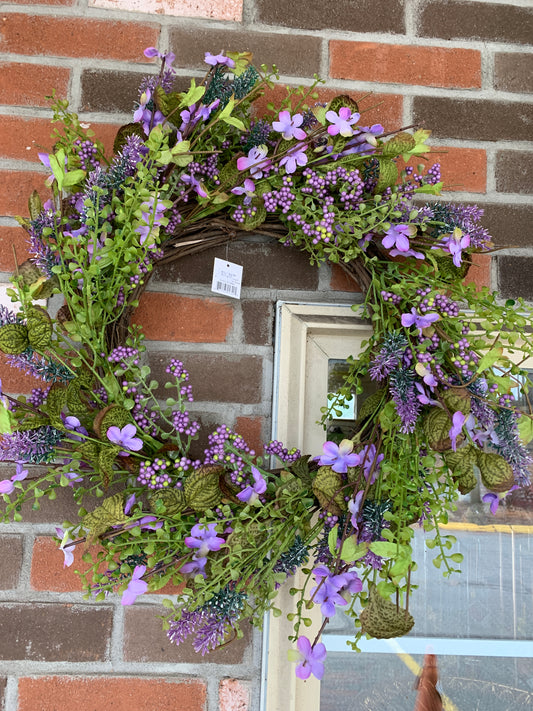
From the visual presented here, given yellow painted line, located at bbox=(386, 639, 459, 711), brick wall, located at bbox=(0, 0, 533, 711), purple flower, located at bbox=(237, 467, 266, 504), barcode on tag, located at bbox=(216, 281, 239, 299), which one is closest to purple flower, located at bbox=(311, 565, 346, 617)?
purple flower, located at bbox=(237, 467, 266, 504)

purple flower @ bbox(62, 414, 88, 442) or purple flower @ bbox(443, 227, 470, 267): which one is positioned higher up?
purple flower @ bbox(443, 227, 470, 267)

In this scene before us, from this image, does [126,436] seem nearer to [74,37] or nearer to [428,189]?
[428,189]

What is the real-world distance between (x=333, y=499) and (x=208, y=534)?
0.59 ft

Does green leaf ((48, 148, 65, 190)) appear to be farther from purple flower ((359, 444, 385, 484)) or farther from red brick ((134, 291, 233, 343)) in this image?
purple flower ((359, 444, 385, 484))

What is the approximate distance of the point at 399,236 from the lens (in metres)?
0.89

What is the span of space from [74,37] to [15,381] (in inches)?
23.1

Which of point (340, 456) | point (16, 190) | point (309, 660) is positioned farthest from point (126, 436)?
point (16, 190)

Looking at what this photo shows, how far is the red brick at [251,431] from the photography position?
3.27 ft

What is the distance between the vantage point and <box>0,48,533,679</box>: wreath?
2.63ft

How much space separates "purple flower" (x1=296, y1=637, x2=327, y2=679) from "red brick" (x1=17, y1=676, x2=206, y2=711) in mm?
259

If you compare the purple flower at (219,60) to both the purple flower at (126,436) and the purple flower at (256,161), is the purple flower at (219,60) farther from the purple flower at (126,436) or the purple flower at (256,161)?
the purple flower at (126,436)

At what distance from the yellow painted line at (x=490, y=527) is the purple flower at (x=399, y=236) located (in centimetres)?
52

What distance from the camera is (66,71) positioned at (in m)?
1.01

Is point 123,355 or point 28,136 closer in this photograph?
point 123,355
